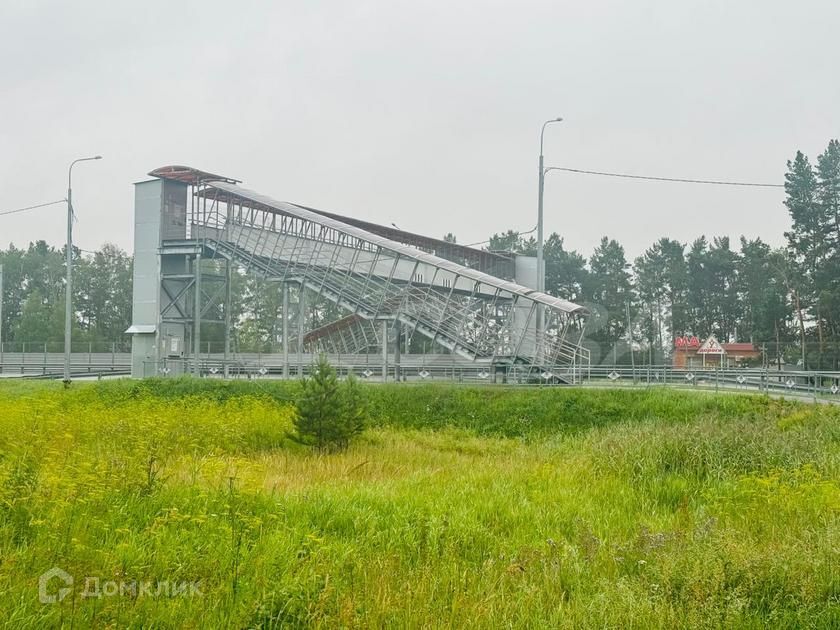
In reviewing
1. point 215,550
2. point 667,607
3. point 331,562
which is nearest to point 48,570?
point 215,550

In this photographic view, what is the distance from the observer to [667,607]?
21.4ft

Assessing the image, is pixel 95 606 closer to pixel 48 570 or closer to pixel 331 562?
pixel 48 570

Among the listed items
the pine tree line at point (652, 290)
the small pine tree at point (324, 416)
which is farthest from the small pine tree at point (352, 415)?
the pine tree line at point (652, 290)

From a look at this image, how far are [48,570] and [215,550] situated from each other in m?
1.52

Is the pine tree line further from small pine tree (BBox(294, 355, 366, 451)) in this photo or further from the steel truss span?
small pine tree (BBox(294, 355, 366, 451))

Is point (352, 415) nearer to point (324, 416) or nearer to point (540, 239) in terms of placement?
point (324, 416)

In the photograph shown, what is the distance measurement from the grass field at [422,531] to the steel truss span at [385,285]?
47.1ft

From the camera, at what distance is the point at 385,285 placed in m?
34.3

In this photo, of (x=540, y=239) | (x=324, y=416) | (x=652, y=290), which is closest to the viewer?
(x=324, y=416)

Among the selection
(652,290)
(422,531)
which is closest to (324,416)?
(422,531)

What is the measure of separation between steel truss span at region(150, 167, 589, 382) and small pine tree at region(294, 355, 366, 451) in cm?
1388

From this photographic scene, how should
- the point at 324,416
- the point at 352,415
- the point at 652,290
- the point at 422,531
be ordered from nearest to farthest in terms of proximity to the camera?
the point at 422,531, the point at 324,416, the point at 352,415, the point at 652,290

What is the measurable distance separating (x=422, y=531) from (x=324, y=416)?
814 cm

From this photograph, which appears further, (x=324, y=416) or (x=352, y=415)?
(x=352, y=415)
